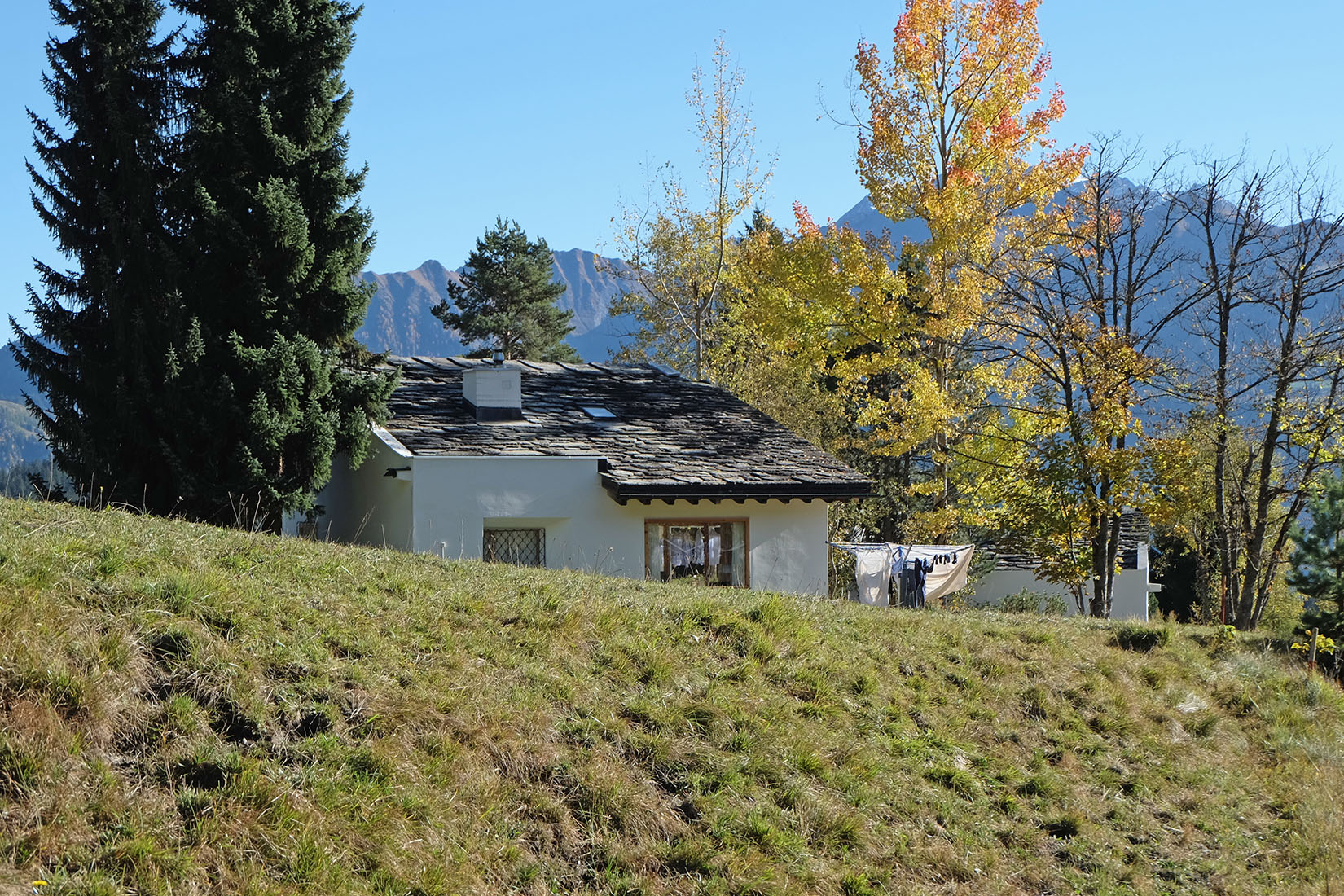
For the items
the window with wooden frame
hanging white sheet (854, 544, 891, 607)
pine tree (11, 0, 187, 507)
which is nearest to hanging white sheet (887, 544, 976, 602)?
hanging white sheet (854, 544, 891, 607)

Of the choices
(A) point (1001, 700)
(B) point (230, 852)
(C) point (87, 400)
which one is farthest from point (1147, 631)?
(C) point (87, 400)

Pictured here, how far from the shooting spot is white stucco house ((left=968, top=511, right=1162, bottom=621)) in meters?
36.3

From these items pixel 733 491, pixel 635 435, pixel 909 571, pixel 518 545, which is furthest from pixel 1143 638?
pixel 518 545

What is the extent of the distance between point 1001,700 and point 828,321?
46.3 feet

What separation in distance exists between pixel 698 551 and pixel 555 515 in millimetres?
2661

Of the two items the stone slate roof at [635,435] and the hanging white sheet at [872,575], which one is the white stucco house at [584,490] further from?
the hanging white sheet at [872,575]

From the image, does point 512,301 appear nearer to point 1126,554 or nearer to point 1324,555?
point 1126,554

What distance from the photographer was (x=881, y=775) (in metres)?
8.00

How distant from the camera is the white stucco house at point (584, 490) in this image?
17234 mm

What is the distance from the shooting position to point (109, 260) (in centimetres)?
1584

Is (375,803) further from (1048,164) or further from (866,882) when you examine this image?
(1048,164)

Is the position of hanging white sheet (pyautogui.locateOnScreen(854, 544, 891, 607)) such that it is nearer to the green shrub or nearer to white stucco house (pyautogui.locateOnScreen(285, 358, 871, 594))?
white stucco house (pyautogui.locateOnScreen(285, 358, 871, 594))

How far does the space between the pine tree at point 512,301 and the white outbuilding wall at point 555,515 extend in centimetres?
3309

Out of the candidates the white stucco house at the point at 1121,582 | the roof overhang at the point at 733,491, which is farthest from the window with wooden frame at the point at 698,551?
the white stucco house at the point at 1121,582
